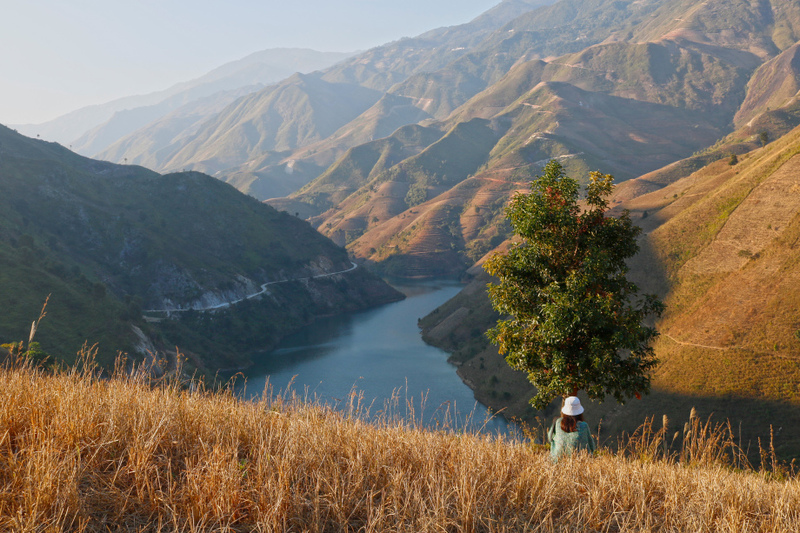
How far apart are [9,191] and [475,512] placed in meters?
111

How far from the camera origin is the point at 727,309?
4250 cm

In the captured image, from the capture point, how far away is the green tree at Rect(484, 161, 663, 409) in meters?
13.9

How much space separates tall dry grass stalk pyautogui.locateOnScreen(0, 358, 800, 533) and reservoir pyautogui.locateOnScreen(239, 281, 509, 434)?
47.6m

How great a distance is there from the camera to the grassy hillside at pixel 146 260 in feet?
186

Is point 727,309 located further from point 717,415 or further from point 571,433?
point 571,433

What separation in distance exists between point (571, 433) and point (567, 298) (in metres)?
5.92

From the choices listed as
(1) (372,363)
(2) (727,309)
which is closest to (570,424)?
(2) (727,309)

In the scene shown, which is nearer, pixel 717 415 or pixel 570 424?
pixel 570 424

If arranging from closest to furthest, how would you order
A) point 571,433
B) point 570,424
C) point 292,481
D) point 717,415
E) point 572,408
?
point 292,481 < point 571,433 < point 570,424 < point 572,408 < point 717,415

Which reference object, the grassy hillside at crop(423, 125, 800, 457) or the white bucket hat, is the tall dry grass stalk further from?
the grassy hillside at crop(423, 125, 800, 457)

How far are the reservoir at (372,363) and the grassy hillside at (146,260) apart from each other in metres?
6.41

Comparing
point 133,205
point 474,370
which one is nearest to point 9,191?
point 133,205

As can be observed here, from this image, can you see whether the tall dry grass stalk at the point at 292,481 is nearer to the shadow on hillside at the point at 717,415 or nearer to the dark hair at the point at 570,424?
the dark hair at the point at 570,424

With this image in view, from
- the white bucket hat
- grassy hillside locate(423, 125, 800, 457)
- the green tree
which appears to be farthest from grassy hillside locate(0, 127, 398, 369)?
the white bucket hat
